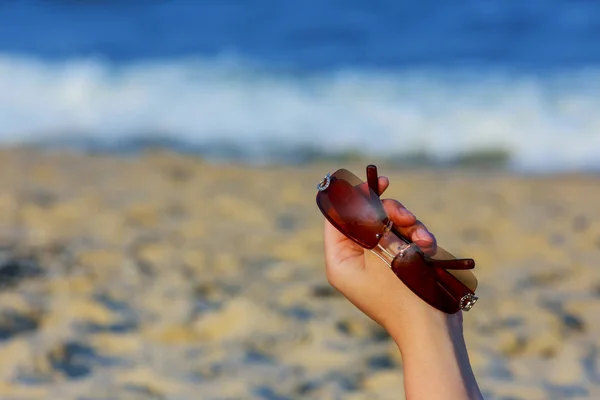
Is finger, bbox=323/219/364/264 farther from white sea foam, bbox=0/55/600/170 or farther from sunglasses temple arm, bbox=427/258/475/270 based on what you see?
white sea foam, bbox=0/55/600/170

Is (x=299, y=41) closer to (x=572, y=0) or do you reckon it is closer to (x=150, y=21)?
(x=150, y=21)

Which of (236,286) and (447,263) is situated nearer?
(447,263)

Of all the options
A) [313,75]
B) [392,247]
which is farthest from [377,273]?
[313,75]

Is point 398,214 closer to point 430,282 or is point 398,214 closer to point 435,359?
point 430,282

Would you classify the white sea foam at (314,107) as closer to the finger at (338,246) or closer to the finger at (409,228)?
the finger at (338,246)

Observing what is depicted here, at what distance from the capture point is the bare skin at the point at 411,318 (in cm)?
139

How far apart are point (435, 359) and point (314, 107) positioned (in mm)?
4602

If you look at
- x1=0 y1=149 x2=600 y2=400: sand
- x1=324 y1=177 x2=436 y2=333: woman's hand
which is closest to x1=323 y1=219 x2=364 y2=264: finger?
x1=324 y1=177 x2=436 y2=333: woman's hand

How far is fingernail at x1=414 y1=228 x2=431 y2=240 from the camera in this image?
1454 mm

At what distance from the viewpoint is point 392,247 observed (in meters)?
1.45

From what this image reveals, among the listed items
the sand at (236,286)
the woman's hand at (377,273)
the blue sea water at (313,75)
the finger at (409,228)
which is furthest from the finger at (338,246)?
the blue sea water at (313,75)

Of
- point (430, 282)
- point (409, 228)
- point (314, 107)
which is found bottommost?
point (430, 282)

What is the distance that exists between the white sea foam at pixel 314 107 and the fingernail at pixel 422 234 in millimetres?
3623

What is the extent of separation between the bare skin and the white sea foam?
358 centimetres
